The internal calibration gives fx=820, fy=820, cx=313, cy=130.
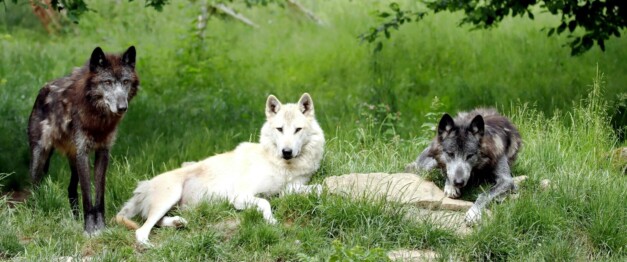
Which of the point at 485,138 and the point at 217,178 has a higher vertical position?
the point at 485,138

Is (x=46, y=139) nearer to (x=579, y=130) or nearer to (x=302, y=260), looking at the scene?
(x=302, y=260)

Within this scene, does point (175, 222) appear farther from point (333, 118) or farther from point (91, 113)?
point (333, 118)

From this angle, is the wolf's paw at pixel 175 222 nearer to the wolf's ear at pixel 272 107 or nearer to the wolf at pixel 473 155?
the wolf's ear at pixel 272 107

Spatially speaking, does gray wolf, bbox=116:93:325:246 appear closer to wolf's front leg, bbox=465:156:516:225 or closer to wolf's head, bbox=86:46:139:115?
wolf's head, bbox=86:46:139:115

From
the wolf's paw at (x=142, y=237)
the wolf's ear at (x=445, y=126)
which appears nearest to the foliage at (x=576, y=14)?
the wolf's ear at (x=445, y=126)

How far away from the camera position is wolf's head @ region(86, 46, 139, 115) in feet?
24.4

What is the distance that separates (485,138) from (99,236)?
358 centimetres

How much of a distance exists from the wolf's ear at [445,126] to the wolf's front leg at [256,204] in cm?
169

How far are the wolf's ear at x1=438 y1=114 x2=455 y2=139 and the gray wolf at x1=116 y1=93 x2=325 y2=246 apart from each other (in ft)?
4.07

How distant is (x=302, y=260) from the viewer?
628 centimetres

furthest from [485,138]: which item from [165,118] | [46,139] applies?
[165,118]

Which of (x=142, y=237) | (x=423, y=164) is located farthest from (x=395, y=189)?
(x=142, y=237)

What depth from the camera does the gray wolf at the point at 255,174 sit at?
770 centimetres

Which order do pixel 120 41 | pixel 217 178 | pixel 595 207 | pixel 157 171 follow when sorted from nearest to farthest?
pixel 595 207 < pixel 217 178 < pixel 157 171 < pixel 120 41
